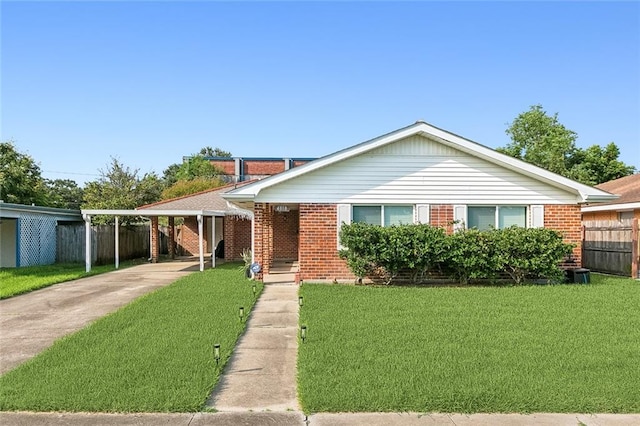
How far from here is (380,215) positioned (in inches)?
520

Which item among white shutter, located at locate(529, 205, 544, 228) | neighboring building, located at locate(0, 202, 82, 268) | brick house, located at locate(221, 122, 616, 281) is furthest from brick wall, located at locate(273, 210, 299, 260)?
white shutter, located at locate(529, 205, 544, 228)

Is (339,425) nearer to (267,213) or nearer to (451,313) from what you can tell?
(451,313)

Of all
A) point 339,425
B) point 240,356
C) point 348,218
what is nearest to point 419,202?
point 348,218

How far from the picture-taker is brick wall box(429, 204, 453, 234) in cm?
1321

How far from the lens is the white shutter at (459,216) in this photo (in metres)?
13.1

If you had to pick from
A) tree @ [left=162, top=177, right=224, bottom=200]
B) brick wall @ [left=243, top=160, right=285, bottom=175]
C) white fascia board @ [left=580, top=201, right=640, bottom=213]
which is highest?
brick wall @ [left=243, top=160, right=285, bottom=175]

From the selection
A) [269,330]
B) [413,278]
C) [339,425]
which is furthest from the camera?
[413,278]

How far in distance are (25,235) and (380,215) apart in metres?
13.6

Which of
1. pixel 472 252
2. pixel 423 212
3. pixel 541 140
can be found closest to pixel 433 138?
pixel 423 212

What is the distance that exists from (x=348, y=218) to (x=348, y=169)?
1300 millimetres

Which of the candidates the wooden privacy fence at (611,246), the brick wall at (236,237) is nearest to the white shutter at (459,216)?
the wooden privacy fence at (611,246)

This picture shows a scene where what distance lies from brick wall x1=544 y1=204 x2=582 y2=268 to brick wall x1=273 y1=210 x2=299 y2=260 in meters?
10.4

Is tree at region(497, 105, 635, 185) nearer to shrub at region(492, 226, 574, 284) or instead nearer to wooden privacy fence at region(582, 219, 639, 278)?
wooden privacy fence at region(582, 219, 639, 278)

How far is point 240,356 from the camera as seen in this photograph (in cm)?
638
